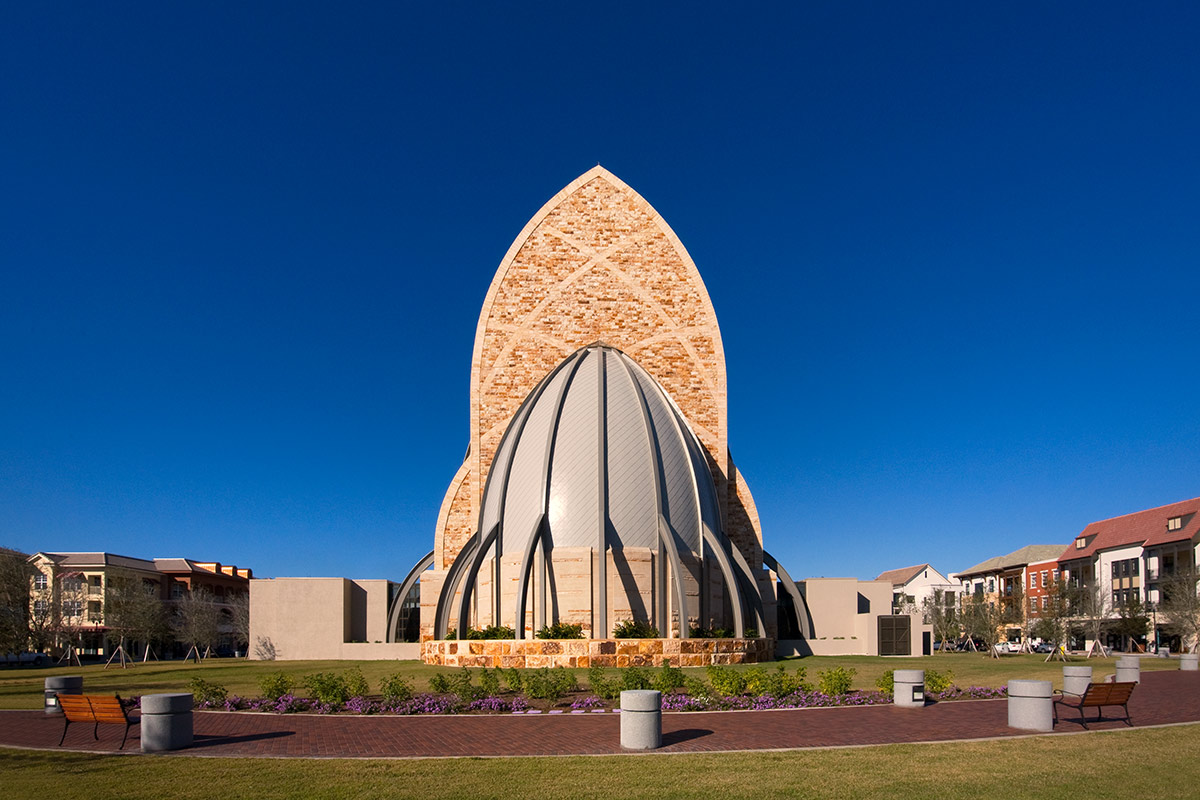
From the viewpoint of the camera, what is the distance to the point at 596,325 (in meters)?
40.5

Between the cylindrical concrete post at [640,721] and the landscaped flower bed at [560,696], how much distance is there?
3898 millimetres

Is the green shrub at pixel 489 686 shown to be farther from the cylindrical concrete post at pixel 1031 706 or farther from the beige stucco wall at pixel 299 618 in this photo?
the beige stucco wall at pixel 299 618

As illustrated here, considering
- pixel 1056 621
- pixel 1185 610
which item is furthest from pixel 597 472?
pixel 1185 610

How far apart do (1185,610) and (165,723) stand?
5282 centimetres

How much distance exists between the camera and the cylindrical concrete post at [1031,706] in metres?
14.1

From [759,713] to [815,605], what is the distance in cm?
2689

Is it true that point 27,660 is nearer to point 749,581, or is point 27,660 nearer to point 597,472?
point 597,472

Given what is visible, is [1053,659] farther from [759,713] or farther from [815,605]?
[759,713]

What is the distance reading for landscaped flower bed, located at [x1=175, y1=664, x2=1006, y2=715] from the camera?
17.2m

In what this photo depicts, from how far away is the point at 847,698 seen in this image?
18.0 meters

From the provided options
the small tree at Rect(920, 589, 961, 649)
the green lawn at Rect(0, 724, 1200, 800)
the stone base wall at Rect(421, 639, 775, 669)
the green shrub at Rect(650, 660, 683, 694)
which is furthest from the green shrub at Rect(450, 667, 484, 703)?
the small tree at Rect(920, 589, 961, 649)

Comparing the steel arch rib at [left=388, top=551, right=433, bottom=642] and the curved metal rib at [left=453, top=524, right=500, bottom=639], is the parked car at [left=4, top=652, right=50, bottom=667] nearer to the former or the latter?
the steel arch rib at [left=388, top=551, right=433, bottom=642]

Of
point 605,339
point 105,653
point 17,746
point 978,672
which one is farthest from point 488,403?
point 105,653

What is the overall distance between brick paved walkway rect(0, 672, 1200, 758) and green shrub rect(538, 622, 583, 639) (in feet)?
43.0
